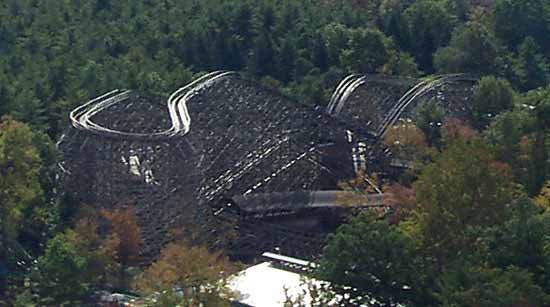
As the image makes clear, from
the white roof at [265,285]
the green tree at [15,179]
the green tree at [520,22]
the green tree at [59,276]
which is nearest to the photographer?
the white roof at [265,285]

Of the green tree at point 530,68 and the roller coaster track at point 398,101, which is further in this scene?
the green tree at point 530,68

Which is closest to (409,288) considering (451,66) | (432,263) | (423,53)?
(432,263)

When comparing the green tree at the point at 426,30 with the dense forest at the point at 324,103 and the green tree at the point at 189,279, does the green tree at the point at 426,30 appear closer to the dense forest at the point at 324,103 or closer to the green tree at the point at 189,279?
the dense forest at the point at 324,103

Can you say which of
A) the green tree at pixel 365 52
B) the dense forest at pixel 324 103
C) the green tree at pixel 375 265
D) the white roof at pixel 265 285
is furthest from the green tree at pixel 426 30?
the green tree at pixel 375 265

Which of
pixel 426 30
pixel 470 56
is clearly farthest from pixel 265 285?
pixel 426 30

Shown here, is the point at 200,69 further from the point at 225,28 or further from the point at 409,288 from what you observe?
the point at 409,288

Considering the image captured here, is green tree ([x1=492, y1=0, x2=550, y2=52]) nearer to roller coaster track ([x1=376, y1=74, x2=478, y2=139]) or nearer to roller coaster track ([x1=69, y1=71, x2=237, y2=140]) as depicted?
roller coaster track ([x1=376, y1=74, x2=478, y2=139])
